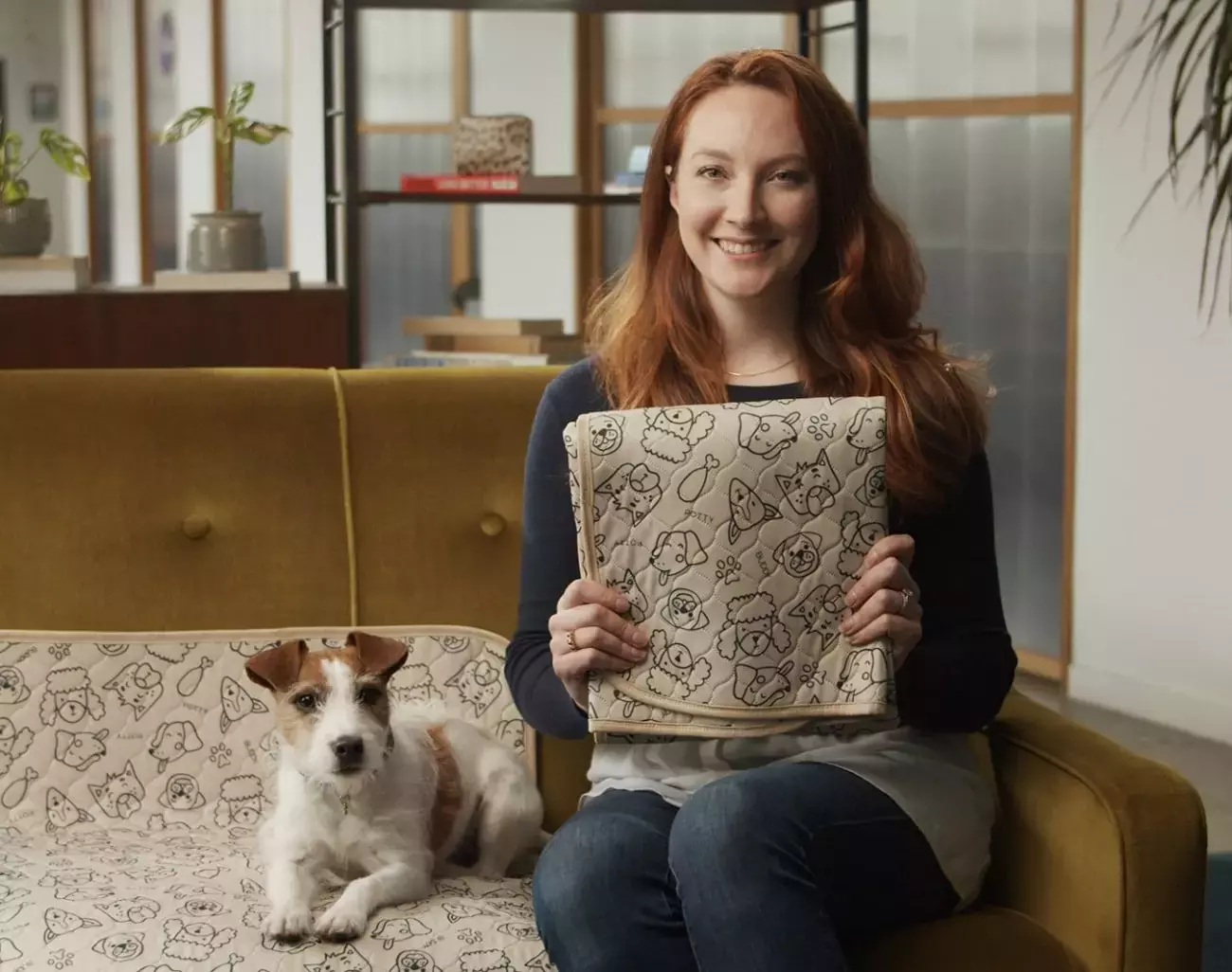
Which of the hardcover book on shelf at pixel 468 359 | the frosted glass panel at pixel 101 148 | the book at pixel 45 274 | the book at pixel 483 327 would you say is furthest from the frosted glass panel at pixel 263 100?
the book at pixel 45 274

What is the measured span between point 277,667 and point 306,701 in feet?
0.17

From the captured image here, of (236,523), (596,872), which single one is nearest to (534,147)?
(236,523)

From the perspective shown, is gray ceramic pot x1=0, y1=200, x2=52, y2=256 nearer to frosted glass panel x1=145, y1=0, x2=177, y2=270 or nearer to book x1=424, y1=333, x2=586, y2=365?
book x1=424, y1=333, x2=586, y2=365

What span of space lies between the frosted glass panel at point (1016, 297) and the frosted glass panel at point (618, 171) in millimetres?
1177

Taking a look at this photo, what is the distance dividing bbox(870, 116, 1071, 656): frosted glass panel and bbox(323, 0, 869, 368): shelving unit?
1.07m

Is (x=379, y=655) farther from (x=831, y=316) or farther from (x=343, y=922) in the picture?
(x=831, y=316)

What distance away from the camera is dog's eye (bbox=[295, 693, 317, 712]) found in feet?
6.10

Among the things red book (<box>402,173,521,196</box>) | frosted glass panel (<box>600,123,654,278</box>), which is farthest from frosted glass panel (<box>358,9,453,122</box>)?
red book (<box>402,173,521,196</box>)

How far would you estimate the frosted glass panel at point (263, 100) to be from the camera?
7.10 metres

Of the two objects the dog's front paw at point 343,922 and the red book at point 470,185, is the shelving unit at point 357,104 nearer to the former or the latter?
the red book at point 470,185

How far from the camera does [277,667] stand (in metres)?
1.87

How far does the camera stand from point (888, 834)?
1.64 metres

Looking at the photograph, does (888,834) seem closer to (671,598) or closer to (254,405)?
(671,598)

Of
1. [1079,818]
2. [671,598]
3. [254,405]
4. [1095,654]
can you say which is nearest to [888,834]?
[1079,818]
